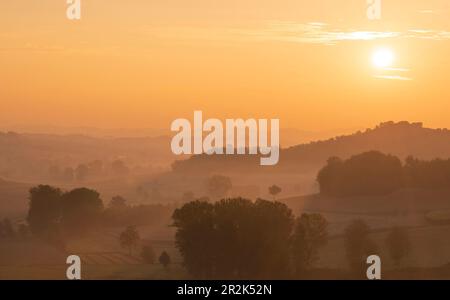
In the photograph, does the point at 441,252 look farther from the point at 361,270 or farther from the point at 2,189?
the point at 2,189

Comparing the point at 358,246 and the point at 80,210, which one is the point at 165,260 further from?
the point at 80,210

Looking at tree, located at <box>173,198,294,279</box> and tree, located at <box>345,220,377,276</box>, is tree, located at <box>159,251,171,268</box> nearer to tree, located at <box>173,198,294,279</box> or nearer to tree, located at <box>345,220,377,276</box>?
tree, located at <box>173,198,294,279</box>

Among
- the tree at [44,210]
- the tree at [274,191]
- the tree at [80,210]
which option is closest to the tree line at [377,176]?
the tree at [80,210]

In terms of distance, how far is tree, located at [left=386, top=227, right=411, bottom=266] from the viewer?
8172 centimetres

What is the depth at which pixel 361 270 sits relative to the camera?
73688mm

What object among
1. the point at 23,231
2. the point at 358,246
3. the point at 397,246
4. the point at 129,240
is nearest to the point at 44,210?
the point at 23,231

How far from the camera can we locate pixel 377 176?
131500mm

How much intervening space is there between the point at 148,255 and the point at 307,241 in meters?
21.3

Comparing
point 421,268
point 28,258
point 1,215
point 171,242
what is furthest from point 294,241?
point 1,215

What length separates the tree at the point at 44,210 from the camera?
108875 mm

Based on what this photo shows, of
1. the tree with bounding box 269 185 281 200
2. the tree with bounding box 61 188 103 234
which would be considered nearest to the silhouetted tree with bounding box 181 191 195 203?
the tree with bounding box 269 185 281 200

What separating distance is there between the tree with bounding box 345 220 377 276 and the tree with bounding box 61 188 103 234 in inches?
1457

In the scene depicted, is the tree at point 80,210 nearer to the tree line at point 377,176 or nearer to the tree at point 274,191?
the tree line at point 377,176

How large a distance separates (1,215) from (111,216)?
28033mm
